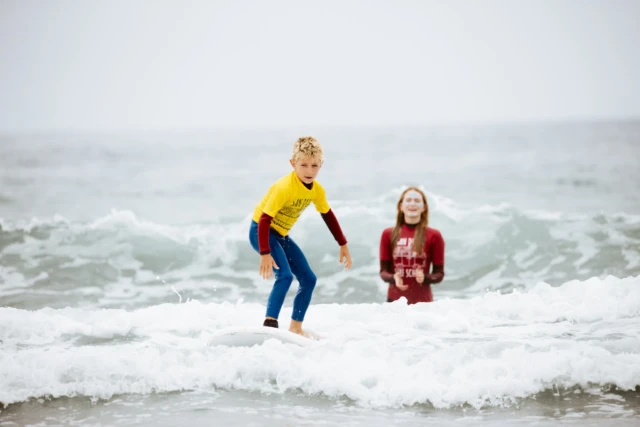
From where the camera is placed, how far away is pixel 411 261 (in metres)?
5.80

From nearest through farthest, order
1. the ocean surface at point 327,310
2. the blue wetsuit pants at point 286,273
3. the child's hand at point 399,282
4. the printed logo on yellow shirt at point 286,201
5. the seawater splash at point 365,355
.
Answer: the ocean surface at point 327,310
the seawater splash at point 365,355
the printed logo on yellow shirt at point 286,201
the blue wetsuit pants at point 286,273
the child's hand at point 399,282

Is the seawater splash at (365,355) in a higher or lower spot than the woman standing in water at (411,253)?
lower

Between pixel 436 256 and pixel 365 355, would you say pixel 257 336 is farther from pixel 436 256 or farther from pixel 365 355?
pixel 436 256

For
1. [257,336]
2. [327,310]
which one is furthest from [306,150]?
[327,310]

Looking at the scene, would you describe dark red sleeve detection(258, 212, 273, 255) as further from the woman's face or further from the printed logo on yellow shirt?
the woman's face

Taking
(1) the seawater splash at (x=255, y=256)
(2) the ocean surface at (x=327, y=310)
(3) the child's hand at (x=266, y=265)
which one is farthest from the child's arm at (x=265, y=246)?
(1) the seawater splash at (x=255, y=256)

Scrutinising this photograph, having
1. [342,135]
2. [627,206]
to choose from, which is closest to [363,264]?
[627,206]

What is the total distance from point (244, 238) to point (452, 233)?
318 cm

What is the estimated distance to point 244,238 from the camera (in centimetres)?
1125

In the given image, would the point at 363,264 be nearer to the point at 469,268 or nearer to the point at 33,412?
the point at 469,268

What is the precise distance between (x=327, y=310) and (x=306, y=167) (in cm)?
185

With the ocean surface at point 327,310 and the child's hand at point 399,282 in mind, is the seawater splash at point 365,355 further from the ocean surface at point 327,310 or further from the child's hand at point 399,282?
the child's hand at point 399,282

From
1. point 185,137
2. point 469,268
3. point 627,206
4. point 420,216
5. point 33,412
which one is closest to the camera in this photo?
point 33,412

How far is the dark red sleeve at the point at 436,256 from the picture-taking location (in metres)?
5.73
